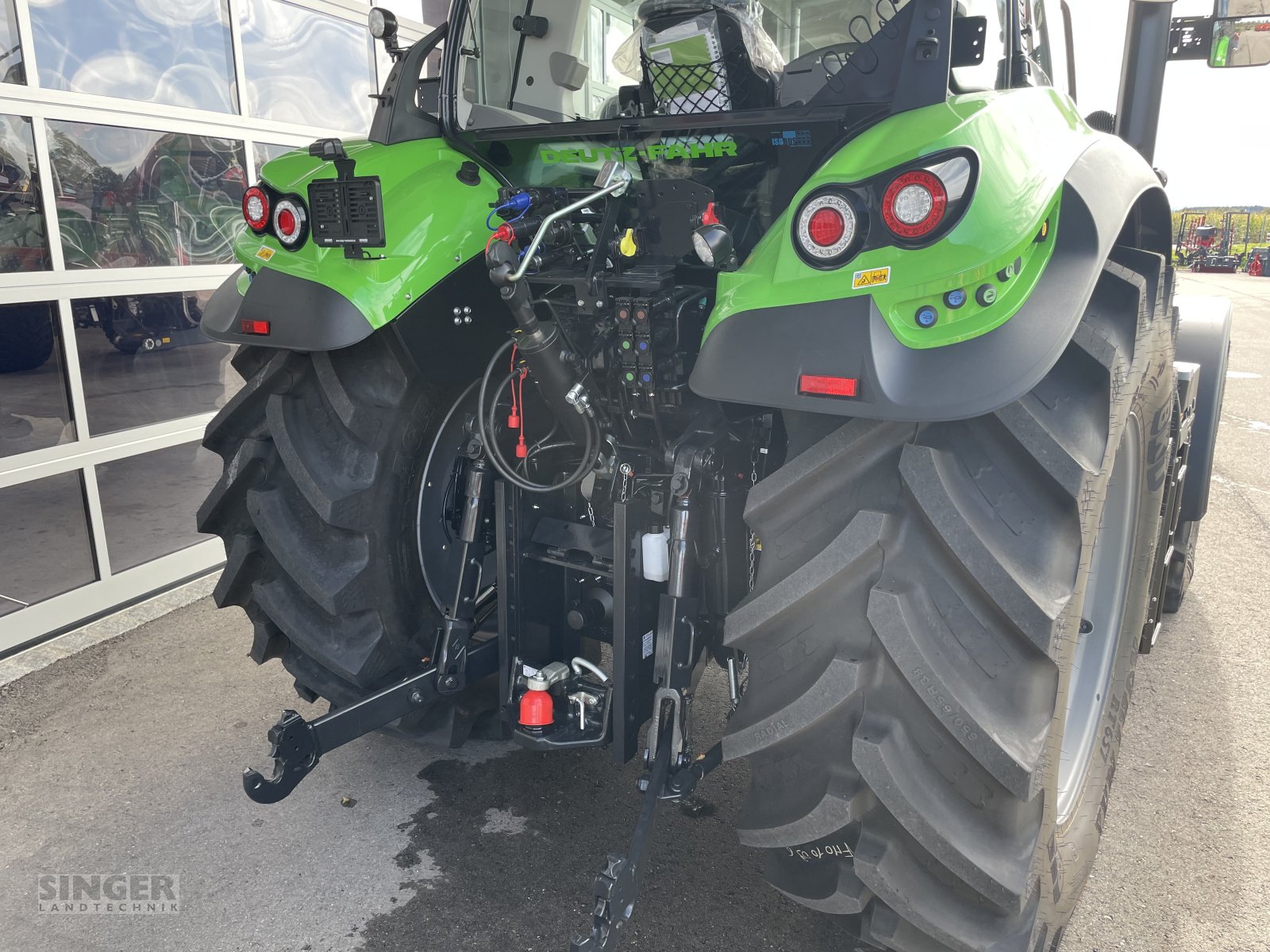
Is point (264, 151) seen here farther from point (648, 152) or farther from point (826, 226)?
point (826, 226)

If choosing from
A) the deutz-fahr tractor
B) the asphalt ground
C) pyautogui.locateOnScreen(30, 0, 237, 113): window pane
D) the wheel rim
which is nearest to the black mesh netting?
the deutz-fahr tractor

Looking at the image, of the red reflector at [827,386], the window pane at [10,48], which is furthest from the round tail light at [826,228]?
the window pane at [10,48]

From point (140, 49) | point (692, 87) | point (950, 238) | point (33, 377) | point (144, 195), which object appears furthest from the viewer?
point (144, 195)

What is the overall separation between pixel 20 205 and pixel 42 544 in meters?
1.44

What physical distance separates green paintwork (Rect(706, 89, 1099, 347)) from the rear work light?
1.17 meters

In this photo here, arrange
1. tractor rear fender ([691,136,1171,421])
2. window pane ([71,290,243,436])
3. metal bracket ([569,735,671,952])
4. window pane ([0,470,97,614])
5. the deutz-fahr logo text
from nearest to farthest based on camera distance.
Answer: tractor rear fender ([691,136,1171,421])
metal bracket ([569,735,671,952])
the deutz-fahr logo text
window pane ([0,470,97,614])
window pane ([71,290,243,436])

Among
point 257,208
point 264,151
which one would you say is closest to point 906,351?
point 257,208

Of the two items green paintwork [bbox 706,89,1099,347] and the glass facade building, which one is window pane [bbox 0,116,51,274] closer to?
the glass facade building

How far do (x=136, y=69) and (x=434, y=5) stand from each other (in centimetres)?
235

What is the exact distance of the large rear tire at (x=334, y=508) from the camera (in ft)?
7.02

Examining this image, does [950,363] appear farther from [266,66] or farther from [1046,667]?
[266,66]

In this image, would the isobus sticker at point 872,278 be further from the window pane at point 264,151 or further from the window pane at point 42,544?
the window pane at point 264,151

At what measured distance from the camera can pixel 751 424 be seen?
204 centimetres

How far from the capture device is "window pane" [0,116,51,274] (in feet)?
11.5
